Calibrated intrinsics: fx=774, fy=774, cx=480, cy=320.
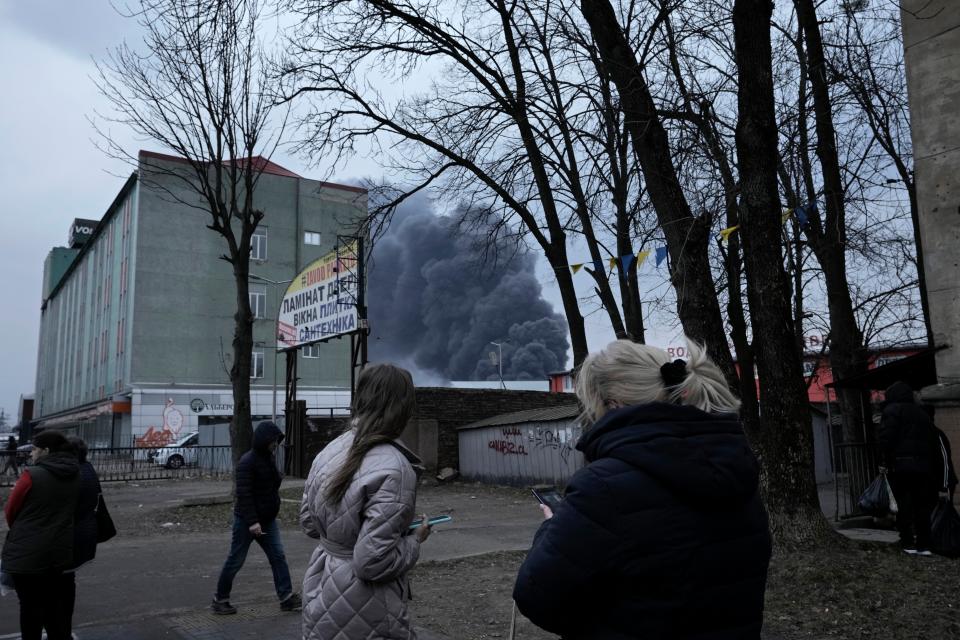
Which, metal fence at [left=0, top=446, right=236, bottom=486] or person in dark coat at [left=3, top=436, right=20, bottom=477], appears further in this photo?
metal fence at [left=0, top=446, right=236, bottom=486]

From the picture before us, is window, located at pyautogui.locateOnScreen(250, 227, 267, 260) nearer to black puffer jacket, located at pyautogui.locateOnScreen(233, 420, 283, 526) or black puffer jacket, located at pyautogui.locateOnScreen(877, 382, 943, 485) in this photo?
black puffer jacket, located at pyautogui.locateOnScreen(233, 420, 283, 526)

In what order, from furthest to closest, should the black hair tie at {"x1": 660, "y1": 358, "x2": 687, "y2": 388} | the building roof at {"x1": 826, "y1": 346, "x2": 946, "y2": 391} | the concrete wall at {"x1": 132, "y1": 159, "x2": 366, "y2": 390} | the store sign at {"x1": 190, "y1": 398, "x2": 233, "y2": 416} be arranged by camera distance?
the store sign at {"x1": 190, "y1": 398, "x2": 233, "y2": 416} → the concrete wall at {"x1": 132, "y1": 159, "x2": 366, "y2": 390} → the building roof at {"x1": 826, "y1": 346, "x2": 946, "y2": 391} → the black hair tie at {"x1": 660, "y1": 358, "x2": 687, "y2": 388}

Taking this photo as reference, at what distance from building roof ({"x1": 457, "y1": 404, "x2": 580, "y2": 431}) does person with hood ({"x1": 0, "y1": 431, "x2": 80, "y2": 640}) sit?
14.4 metres

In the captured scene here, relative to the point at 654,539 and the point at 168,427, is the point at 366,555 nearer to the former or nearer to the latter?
the point at 654,539

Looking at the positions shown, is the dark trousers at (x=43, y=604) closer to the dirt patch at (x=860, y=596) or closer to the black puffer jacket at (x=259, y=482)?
the black puffer jacket at (x=259, y=482)

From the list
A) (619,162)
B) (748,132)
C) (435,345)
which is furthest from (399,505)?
(435,345)

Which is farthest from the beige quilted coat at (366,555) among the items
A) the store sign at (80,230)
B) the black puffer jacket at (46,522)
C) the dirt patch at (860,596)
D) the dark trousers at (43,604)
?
the store sign at (80,230)

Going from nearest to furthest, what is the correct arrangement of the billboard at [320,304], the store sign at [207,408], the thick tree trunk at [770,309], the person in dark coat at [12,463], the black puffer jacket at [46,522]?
the black puffer jacket at [46,522] → the thick tree trunk at [770,309] → the billboard at [320,304] → the person in dark coat at [12,463] → the store sign at [207,408]

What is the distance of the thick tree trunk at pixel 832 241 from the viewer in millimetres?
11984

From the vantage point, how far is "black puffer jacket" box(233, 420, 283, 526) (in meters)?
6.62

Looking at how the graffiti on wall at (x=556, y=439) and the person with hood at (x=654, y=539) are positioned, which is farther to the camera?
the graffiti on wall at (x=556, y=439)

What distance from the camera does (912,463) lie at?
310 inches

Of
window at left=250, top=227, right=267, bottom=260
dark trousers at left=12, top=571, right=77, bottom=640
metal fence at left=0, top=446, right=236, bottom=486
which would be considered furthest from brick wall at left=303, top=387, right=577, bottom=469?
window at left=250, top=227, right=267, bottom=260

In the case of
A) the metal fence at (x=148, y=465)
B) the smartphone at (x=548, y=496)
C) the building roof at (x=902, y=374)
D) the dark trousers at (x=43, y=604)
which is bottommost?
the metal fence at (x=148, y=465)
